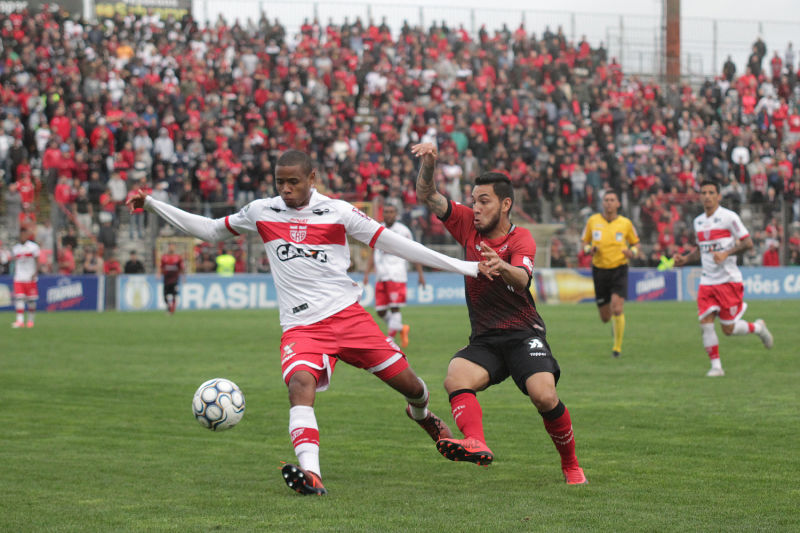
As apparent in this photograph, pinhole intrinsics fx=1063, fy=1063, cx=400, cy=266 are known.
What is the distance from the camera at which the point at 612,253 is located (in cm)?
1625

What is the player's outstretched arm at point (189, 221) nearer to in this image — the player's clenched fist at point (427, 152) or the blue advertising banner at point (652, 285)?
the player's clenched fist at point (427, 152)

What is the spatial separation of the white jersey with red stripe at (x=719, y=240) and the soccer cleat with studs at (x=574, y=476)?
7.45 meters

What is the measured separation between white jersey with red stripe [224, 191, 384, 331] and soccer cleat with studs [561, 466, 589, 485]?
1773mm

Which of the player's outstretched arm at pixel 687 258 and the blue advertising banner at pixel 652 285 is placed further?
the blue advertising banner at pixel 652 285

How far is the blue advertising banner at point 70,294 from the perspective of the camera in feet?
94.1

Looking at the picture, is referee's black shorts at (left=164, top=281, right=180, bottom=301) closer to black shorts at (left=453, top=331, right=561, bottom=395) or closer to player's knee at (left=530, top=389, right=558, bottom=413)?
black shorts at (left=453, top=331, right=561, bottom=395)

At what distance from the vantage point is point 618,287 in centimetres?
1627

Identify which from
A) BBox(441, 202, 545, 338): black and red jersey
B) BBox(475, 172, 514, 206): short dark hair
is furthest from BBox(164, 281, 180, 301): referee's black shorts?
BBox(475, 172, 514, 206): short dark hair

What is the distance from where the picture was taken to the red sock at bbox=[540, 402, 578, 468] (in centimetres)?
659

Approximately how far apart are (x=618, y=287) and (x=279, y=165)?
33.8 ft

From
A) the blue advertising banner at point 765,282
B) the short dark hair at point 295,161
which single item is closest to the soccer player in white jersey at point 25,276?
the short dark hair at point 295,161

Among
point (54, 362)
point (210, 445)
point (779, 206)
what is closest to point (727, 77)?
point (779, 206)

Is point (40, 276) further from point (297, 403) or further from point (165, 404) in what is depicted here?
point (297, 403)

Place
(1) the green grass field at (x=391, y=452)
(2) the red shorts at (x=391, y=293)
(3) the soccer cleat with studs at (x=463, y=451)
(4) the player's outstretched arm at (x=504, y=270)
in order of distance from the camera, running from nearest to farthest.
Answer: (1) the green grass field at (x=391, y=452) < (3) the soccer cleat with studs at (x=463, y=451) < (4) the player's outstretched arm at (x=504, y=270) < (2) the red shorts at (x=391, y=293)
